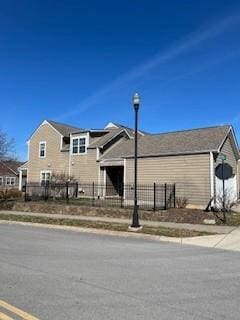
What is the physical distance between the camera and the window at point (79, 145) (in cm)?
3519

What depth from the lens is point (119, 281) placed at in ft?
25.1

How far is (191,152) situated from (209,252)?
1425 cm

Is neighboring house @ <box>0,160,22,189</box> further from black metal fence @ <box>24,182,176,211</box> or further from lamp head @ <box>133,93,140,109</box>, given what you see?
lamp head @ <box>133,93,140,109</box>

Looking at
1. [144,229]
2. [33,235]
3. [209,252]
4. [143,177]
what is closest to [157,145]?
[143,177]

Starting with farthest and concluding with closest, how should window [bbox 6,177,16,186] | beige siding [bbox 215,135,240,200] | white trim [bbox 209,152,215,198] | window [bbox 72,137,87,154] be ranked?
1. window [bbox 6,177,16,186]
2. window [bbox 72,137,87,154]
3. beige siding [bbox 215,135,240,200]
4. white trim [bbox 209,152,215,198]

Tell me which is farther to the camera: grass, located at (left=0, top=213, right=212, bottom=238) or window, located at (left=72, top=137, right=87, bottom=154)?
window, located at (left=72, top=137, right=87, bottom=154)

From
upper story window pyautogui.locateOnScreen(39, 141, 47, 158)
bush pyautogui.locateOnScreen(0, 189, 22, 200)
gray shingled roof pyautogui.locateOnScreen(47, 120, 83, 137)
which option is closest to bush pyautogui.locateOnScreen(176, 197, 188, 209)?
bush pyautogui.locateOnScreen(0, 189, 22, 200)

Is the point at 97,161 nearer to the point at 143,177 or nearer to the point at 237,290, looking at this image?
the point at 143,177

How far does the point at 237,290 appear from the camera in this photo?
7180 millimetres

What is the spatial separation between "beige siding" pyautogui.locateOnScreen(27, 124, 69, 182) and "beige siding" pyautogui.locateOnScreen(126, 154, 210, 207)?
10651 millimetres

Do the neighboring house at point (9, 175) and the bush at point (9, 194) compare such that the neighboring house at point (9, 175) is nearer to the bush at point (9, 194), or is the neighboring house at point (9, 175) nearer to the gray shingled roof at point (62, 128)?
the gray shingled roof at point (62, 128)

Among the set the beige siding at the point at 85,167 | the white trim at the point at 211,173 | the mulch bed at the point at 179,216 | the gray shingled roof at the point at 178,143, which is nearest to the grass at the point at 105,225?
the mulch bed at the point at 179,216

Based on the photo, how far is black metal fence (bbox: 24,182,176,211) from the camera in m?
25.7

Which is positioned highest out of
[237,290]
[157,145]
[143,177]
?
[157,145]
